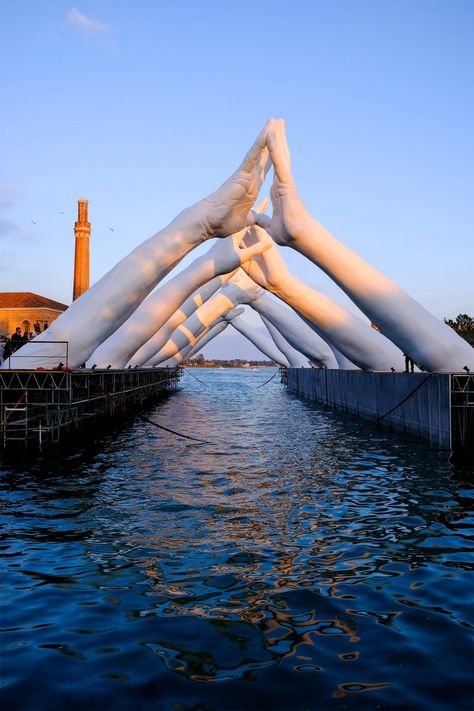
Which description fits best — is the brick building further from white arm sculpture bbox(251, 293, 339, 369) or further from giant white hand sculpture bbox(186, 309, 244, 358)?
white arm sculpture bbox(251, 293, 339, 369)

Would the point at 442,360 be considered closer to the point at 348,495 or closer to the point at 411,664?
the point at 348,495

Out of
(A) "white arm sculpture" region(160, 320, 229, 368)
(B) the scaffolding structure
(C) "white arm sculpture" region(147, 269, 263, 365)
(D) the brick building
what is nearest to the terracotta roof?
(D) the brick building

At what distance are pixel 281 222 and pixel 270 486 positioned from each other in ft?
36.4

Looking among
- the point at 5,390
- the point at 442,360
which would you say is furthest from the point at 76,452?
the point at 442,360

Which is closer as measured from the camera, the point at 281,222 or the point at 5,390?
the point at 5,390

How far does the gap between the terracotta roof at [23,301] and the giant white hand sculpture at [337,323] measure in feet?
123

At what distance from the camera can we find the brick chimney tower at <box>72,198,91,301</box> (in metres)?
54.1

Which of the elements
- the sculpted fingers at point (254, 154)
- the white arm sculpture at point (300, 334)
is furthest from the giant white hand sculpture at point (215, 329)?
the sculpted fingers at point (254, 154)

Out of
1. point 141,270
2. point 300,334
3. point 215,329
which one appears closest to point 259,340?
point 215,329

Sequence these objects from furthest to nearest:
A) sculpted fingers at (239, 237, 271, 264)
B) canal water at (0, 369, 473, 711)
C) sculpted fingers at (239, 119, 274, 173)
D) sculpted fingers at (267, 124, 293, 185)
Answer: sculpted fingers at (239, 237, 271, 264)
sculpted fingers at (267, 124, 293, 185)
sculpted fingers at (239, 119, 274, 173)
canal water at (0, 369, 473, 711)

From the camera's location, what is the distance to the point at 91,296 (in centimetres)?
1870

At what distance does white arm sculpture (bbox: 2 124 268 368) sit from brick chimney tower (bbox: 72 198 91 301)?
35.4 metres

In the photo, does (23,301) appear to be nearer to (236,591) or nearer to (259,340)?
(259,340)

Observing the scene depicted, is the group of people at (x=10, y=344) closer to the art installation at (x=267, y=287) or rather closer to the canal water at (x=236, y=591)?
the art installation at (x=267, y=287)
